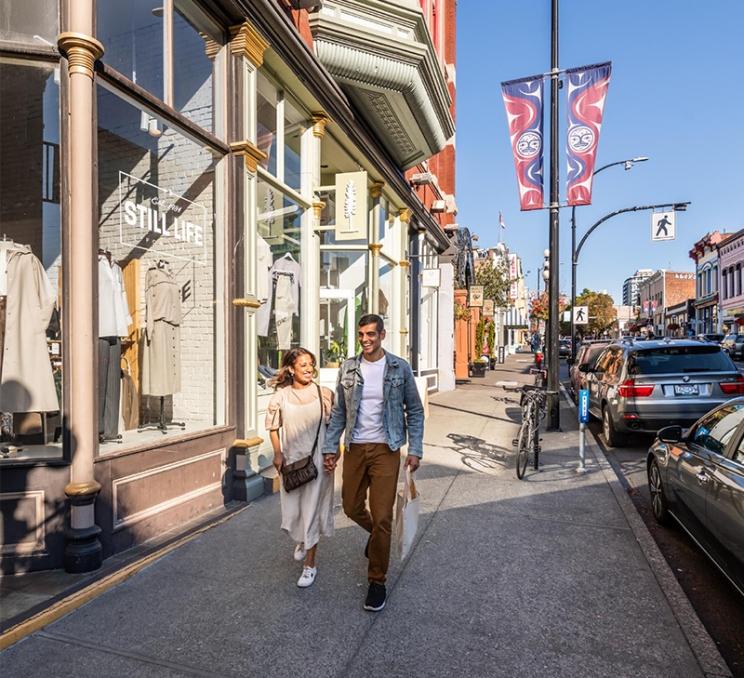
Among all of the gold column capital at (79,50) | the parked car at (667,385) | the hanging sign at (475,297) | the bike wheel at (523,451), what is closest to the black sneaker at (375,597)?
the bike wheel at (523,451)

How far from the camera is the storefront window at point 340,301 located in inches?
379

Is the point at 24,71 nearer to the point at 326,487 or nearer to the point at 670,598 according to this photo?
the point at 326,487

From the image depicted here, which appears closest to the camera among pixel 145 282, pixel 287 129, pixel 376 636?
pixel 376 636

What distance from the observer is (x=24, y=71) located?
165 inches

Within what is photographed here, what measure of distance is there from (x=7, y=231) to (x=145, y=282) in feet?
4.16

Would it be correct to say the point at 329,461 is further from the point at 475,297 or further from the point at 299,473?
the point at 475,297

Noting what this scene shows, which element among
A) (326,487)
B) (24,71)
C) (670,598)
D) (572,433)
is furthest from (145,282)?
(572,433)

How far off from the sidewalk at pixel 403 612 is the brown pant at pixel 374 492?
0.34m

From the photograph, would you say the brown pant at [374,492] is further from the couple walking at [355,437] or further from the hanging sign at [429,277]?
the hanging sign at [429,277]

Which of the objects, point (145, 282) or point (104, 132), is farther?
point (145, 282)

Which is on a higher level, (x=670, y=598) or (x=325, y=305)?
(x=325, y=305)

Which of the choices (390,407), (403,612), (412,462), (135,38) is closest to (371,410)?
(390,407)

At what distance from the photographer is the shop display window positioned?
4680 mm

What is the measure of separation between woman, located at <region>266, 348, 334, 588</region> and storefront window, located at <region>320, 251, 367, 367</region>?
5527 mm
